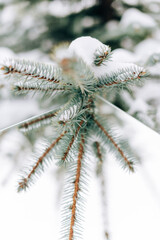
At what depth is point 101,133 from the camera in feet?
1.97

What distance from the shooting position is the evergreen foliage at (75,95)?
1.38 ft

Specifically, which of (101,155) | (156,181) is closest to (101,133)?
(101,155)

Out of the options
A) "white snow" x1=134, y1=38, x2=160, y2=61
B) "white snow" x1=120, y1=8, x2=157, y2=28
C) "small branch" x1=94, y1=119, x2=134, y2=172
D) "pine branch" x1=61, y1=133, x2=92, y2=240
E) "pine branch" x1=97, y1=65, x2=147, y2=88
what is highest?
"white snow" x1=120, y1=8, x2=157, y2=28

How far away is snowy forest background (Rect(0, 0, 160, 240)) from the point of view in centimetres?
62

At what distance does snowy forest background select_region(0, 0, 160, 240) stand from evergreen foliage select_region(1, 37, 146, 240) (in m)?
0.10

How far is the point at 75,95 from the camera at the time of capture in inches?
21.6

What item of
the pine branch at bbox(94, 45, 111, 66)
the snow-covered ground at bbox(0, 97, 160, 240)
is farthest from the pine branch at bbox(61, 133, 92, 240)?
the pine branch at bbox(94, 45, 111, 66)

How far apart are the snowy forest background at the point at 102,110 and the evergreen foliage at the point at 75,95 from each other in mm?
95

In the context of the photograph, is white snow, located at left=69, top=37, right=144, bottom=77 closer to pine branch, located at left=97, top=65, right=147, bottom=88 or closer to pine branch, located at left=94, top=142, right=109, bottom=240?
pine branch, located at left=97, top=65, right=147, bottom=88

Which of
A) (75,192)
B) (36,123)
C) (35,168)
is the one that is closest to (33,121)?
(36,123)

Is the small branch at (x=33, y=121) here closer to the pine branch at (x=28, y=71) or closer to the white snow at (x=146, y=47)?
the pine branch at (x=28, y=71)

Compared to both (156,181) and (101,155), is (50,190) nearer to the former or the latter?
(101,155)

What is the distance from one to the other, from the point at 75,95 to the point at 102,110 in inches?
9.7

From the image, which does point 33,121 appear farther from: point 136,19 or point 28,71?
point 136,19
